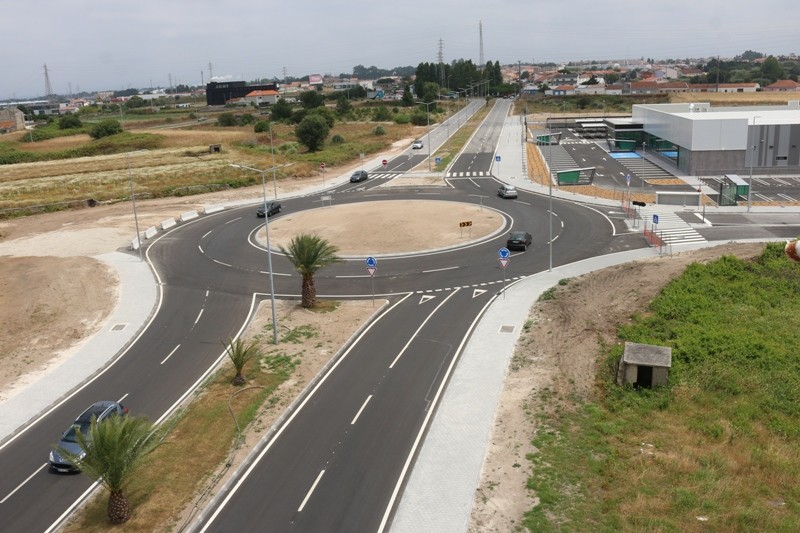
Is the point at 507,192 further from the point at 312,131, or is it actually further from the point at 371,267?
the point at 312,131

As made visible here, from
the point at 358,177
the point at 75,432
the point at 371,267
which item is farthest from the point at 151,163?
the point at 75,432

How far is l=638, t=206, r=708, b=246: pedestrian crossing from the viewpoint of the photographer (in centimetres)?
4806

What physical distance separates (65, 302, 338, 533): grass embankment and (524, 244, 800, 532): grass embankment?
10.4 metres

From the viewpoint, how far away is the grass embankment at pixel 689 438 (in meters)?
17.9

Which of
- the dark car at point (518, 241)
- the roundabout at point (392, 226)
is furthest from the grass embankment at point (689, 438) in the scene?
the roundabout at point (392, 226)

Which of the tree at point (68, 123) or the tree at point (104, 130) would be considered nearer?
the tree at point (104, 130)

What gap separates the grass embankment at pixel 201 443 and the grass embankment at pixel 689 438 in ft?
34.1

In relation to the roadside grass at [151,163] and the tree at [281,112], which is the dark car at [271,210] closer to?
the roadside grass at [151,163]

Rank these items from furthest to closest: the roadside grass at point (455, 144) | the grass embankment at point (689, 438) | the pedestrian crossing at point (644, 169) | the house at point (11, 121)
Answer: the house at point (11, 121)
the roadside grass at point (455, 144)
the pedestrian crossing at point (644, 169)
the grass embankment at point (689, 438)

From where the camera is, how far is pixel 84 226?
60719 mm

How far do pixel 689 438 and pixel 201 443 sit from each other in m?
17.0

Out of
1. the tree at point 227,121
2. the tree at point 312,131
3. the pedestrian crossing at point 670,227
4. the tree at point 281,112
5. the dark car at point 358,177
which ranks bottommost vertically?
the pedestrian crossing at point 670,227

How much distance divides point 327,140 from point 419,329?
87.9 metres

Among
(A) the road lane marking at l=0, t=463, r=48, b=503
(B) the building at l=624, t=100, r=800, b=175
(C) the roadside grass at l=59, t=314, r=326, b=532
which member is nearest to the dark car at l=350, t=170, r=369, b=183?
(B) the building at l=624, t=100, r=800, b=175
